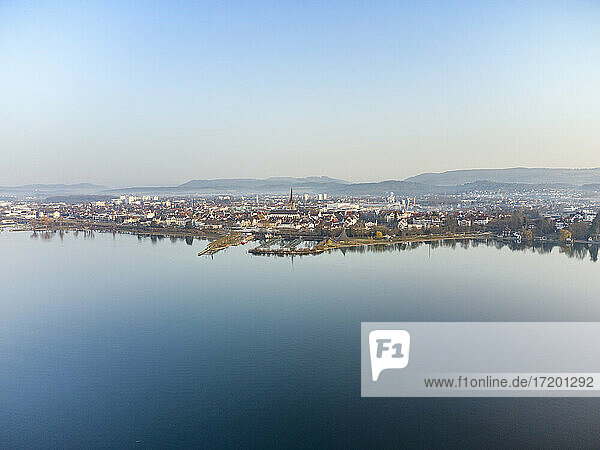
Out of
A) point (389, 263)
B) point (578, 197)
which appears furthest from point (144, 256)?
point (578, 197)

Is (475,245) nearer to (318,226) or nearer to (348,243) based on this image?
(348,243)

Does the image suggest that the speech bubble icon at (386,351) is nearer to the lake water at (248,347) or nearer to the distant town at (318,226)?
the lake water at (248,347)

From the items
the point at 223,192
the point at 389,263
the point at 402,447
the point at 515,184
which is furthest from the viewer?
the point at 223,192

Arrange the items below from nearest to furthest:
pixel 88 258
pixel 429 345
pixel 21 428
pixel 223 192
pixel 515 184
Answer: pixel 21 428 < pixel 429 345 < pixel 88 258 < pixel 515 184 < pixel 223 192

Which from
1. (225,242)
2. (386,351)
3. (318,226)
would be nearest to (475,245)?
(318,226)

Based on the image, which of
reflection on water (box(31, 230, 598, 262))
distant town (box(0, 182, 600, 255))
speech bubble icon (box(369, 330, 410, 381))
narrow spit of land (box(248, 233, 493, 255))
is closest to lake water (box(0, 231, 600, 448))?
speech bubble icon (box(369, 330, 410, 381))

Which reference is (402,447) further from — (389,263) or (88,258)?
(88,258)

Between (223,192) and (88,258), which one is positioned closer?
(88,258)
